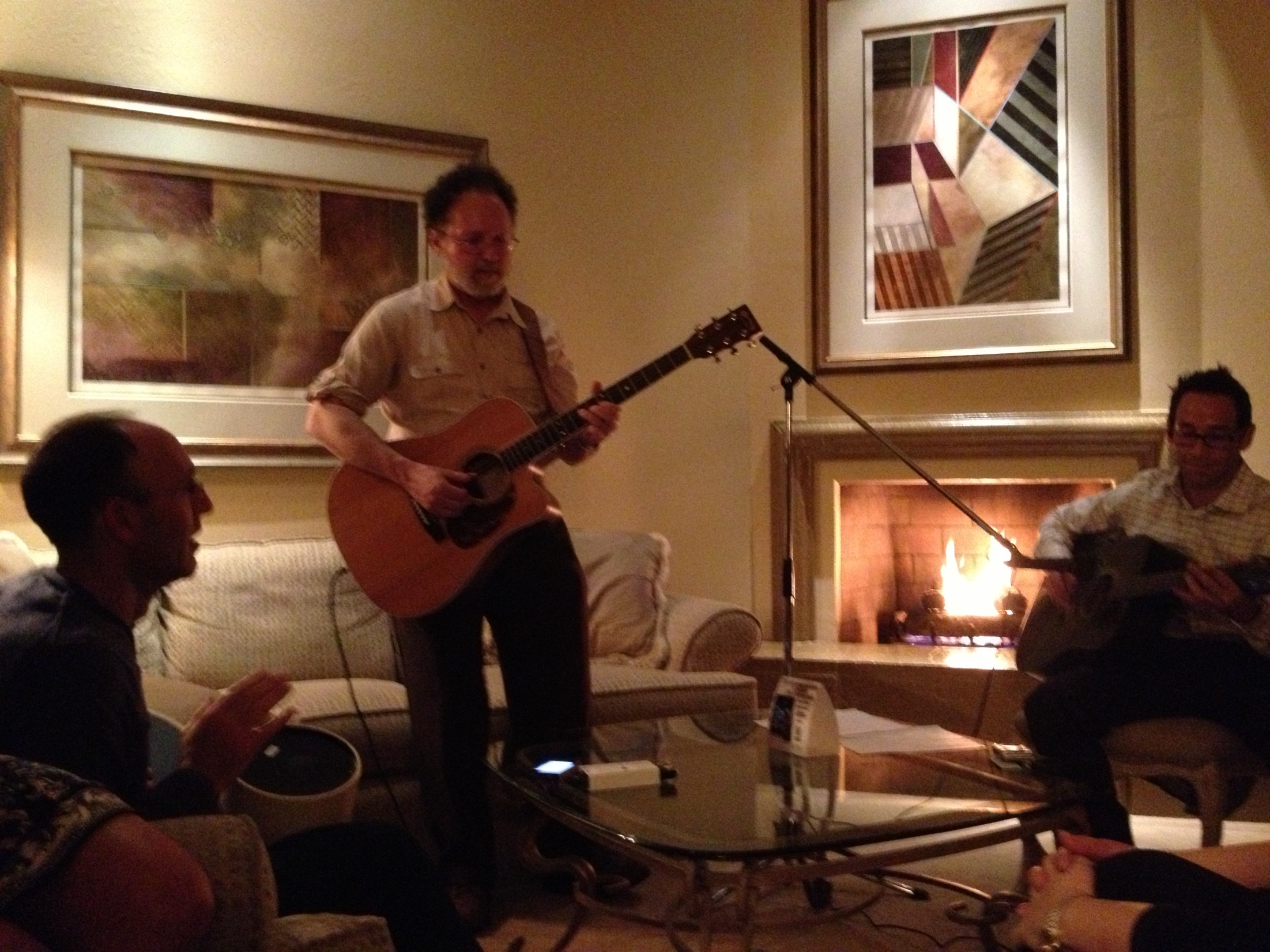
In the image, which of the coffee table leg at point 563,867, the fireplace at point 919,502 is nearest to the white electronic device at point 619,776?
the coffee table leg at point 563,867

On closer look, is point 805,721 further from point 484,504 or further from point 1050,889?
point 484,504

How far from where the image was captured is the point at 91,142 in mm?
3086

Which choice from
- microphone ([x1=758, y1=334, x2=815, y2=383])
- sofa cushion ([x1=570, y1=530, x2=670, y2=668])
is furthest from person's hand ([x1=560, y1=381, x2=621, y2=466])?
sofa cushion ([x1=570, y1=530, x2=670, y2=668])

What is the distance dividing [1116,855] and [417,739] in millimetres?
1358

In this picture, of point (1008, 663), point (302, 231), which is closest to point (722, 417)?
point (1008, 663)

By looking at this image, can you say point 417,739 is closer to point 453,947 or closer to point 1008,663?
point 453,947

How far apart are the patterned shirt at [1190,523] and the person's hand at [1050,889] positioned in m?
0.96

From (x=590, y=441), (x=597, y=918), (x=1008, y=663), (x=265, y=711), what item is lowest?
(x=597, y=918)

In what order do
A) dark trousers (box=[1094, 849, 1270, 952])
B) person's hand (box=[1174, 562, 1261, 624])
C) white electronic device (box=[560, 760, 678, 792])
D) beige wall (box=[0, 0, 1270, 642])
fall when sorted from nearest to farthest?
dark trousers (box=[1094, 849, 1270, 952]) → white electronic device (box=[560, 760, 678, 792]) → person's hand (box=[1174, 562, 1261, 624]) → beige wall (box=[0, 0, 1270, 642])

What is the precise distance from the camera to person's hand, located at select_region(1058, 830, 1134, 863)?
1.50 m

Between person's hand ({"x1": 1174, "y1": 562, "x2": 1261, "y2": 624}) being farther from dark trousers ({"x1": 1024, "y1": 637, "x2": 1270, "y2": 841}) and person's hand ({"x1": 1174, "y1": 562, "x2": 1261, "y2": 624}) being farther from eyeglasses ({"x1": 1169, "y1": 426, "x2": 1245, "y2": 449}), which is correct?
eyeglasses ({"x1": 1169, "y1": 426, "x2": 1245, "y2": 449})

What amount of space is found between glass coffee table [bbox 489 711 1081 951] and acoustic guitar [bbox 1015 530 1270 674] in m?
0.50

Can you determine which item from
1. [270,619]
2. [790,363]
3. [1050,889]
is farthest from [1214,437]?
[270,619]

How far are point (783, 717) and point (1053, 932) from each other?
28.2 inches
